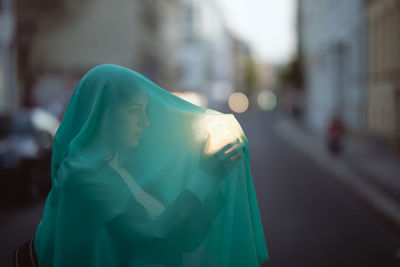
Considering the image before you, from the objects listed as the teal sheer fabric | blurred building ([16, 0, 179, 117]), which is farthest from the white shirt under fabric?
blurred building ([16, 0, 179, 117])

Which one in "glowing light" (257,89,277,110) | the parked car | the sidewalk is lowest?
"glowing light" (257,89,277,110)

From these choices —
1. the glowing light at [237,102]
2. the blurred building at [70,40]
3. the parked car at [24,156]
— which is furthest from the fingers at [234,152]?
the glowing light at [237,102]

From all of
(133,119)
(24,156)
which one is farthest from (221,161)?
(24,156)

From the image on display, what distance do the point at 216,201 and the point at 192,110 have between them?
1.65 ft

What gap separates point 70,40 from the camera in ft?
89.4

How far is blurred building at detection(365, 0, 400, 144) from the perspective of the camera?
51.1ft

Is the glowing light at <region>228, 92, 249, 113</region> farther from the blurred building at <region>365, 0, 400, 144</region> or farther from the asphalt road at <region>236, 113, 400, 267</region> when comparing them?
the asphalt road at <region>236, 113, 400, 267</region>

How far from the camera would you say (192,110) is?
2.17 metres

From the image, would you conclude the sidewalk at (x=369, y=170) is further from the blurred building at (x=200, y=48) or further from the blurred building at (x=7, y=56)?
the blurred building at (x=200, y=48)

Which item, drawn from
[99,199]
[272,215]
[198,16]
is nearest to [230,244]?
[99,199]

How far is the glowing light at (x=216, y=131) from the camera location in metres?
1.88

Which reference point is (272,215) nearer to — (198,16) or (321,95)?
(321,95)

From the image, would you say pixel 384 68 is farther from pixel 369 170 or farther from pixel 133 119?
pixel 133 119

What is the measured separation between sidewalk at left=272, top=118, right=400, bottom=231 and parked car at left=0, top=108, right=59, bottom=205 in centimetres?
617
